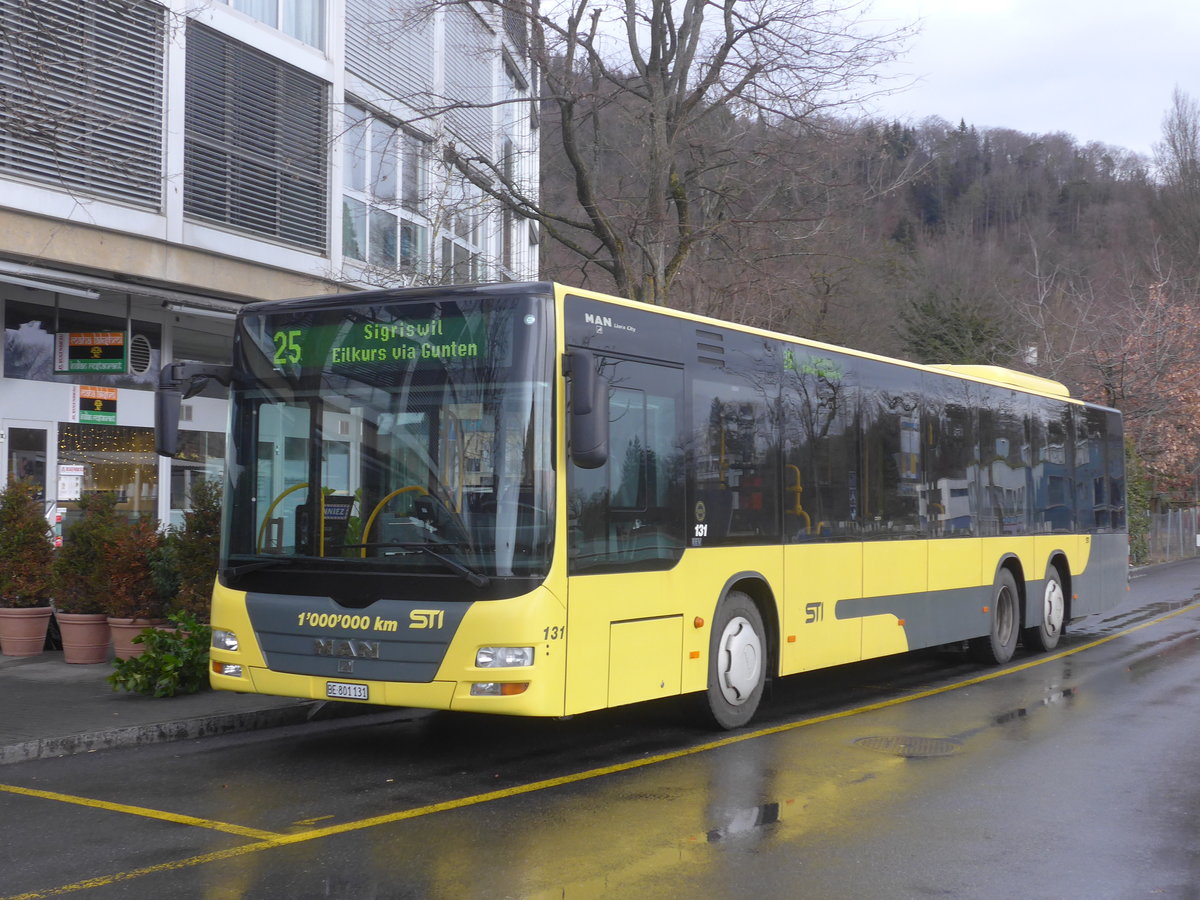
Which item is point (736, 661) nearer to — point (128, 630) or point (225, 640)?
point (225, 640)

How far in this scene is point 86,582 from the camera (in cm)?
1238

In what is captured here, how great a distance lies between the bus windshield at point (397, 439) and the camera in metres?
7.68

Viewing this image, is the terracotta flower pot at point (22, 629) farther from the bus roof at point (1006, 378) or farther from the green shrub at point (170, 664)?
the bus roof at point (1006, 378)

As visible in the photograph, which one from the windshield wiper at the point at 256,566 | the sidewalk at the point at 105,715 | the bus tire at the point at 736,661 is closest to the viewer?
the windshield wiper at the point at 256,566

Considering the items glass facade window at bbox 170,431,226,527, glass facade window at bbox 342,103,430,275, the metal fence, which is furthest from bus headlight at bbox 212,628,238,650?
the metal fence

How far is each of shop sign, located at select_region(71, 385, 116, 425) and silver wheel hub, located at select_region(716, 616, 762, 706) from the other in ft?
35.7

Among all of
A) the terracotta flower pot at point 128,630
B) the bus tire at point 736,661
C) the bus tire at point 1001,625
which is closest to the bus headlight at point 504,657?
the bus tire at point 736,661

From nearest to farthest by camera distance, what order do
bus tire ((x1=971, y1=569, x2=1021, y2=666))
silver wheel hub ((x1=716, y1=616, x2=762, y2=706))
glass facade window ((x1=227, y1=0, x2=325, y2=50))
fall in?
silver wheel hub ((x1=716, y1=616, x2=762, y2=706)) < bus tire ((x1=971, y1=569, x2=1021, y2=666)) < glass facade window ((x1=227, y1=0, x2=325, y2=50))

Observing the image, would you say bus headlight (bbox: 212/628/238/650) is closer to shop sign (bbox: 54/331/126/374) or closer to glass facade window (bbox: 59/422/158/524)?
glass facade window (bbox: 59/422/158/524)

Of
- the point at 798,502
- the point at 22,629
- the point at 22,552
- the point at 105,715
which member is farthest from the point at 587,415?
the point at 22,629

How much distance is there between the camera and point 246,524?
838 centimetres

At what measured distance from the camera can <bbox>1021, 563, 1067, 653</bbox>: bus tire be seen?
1541 centimetres

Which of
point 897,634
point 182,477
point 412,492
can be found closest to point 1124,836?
point 412,492

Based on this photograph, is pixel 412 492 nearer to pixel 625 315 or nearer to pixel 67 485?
pixel 625 315
